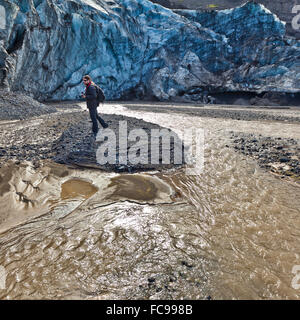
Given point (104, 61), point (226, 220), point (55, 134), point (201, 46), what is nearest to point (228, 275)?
point (226, 220)

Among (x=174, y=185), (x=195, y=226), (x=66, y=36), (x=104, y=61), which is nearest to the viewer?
(x=195, y=226)

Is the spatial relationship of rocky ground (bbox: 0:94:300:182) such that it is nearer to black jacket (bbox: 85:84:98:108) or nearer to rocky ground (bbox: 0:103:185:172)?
rocky ground (bbox: 0:103:185:172)

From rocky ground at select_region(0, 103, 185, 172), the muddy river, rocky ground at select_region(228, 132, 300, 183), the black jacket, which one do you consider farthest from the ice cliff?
rocky ground at select_region(228, 132, 300, 183)

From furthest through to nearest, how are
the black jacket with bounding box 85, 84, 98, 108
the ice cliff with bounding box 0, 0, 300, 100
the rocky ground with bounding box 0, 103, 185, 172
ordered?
the ice cliff with bounding box 0, 0, 300, 100 → the black jacket with bounding box 85, 84, 98, 108 → the rocky ground with bounding box 0, 103, 185, 172

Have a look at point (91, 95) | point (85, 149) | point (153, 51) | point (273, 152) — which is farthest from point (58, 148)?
point (153, 51)

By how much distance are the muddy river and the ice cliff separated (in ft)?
71.6

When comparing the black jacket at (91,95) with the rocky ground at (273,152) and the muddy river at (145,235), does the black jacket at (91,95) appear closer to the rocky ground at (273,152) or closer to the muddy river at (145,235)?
the muddy river at (145,235)

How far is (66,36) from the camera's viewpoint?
25.0 m

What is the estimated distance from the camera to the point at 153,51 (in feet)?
113

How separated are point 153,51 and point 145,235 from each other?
122 feet

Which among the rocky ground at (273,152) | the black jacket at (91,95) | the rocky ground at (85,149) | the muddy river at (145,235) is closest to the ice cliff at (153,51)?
the rocky ground at (85,149)

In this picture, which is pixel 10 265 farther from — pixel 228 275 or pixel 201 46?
pixel 201 46

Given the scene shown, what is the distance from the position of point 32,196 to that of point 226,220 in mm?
3799

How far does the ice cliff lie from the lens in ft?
78.9
